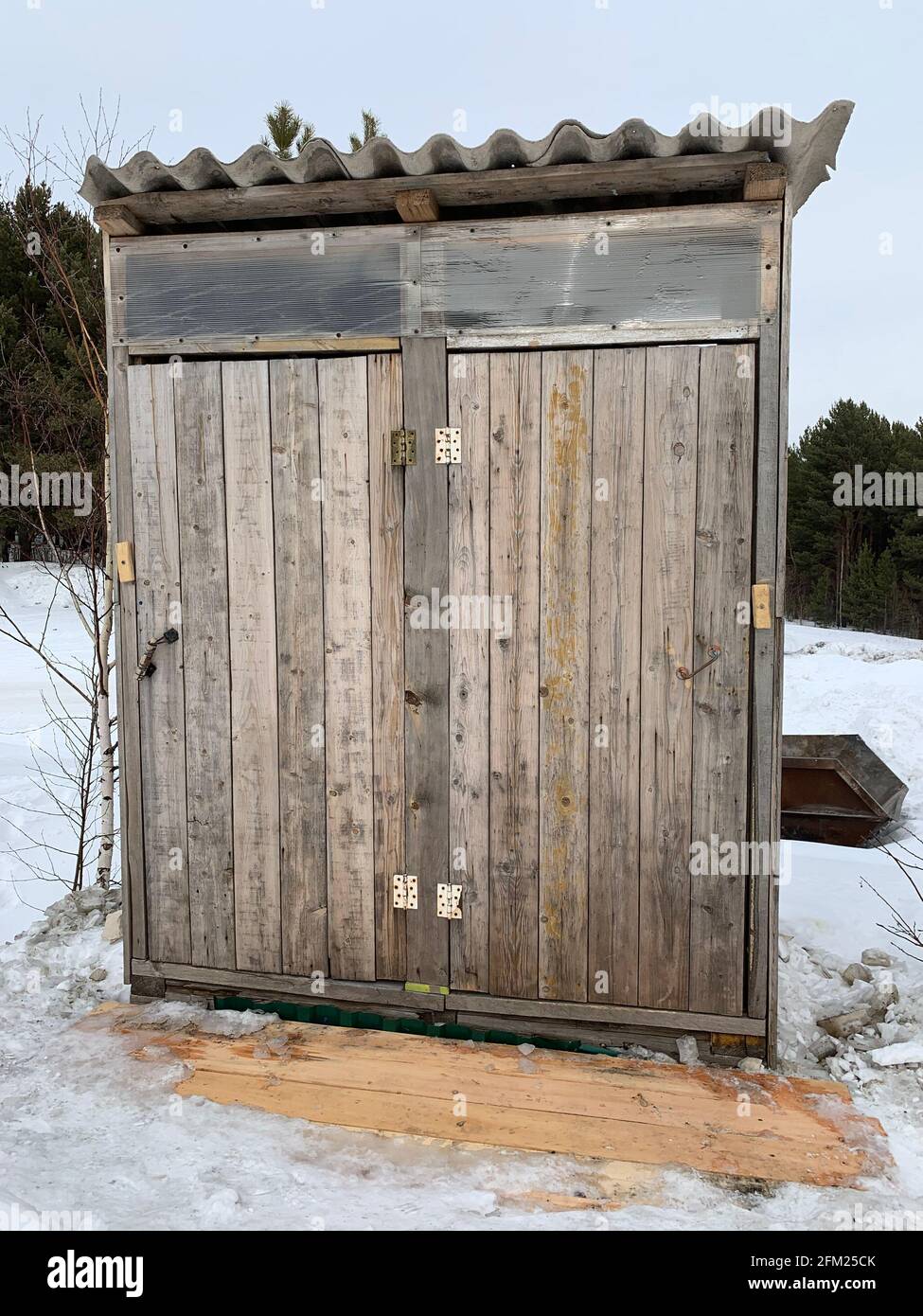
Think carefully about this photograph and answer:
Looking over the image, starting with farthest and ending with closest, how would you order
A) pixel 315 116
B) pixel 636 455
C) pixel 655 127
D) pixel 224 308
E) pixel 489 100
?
1. pixel 315 116
2. pixel 489 100
3. pixel 224 308
4. pixel 636 455
5. pixel 655 127

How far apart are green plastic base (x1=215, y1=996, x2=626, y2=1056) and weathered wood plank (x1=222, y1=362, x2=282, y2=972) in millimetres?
175

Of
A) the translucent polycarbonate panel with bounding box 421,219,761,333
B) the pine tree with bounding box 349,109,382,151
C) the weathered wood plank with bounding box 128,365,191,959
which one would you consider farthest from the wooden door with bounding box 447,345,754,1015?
the pine tree with bounding box 349,109,382,151

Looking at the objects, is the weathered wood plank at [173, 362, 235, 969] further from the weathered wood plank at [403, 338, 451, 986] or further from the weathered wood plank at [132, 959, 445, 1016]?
Result: the weathered wood plank at [403, 338, 451, 986]

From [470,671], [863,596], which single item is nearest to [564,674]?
[470,671]

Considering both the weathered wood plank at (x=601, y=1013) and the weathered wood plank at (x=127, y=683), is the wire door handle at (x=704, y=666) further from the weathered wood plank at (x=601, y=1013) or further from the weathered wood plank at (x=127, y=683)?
the weathered wood plank at (x=127, y=683)

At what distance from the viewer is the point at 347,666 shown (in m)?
3.36

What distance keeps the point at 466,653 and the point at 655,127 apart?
179cm

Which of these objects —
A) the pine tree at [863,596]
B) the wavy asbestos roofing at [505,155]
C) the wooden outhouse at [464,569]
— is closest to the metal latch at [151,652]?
the wooden outhouse at [464,569]

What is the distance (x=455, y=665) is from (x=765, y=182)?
1.89 metres

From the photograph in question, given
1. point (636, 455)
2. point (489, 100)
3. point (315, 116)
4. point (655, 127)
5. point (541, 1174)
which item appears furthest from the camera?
point (315, 116)

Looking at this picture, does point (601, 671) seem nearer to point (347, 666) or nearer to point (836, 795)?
point (347, 666)

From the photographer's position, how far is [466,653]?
3275 millimetres

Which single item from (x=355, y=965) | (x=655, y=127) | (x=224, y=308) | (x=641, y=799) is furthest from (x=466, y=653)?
(x=655, y=127)

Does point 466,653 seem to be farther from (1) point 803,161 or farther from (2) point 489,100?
(2) point 489,100
